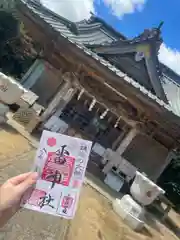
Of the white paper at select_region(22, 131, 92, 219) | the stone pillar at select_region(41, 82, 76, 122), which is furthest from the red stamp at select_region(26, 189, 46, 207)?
the stone pillar at select_region(41, 82, 76, 122)

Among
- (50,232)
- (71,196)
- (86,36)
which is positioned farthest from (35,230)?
(86,36)

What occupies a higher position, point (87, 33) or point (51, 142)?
point (87, 33)

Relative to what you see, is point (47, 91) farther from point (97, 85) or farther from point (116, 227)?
point (116, 227)

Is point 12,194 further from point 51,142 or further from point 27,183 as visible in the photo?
point 51,142

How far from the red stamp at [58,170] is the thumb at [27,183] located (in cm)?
20

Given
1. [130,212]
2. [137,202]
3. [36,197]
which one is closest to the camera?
[36,197]

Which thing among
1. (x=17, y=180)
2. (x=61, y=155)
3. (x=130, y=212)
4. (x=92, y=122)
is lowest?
(x=130, y=212)

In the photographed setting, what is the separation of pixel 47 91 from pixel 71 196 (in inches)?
477

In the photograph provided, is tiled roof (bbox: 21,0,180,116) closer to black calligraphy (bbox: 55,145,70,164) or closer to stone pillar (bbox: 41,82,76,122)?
stone pillar (bbox: 41,82,76,122)

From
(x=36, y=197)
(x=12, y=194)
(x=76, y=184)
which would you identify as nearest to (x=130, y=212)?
(x=76, y=184)

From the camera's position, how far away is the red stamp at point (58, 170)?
7.16 feet

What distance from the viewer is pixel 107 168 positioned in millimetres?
11516

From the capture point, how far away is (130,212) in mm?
7797

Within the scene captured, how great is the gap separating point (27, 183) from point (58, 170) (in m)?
0.42
